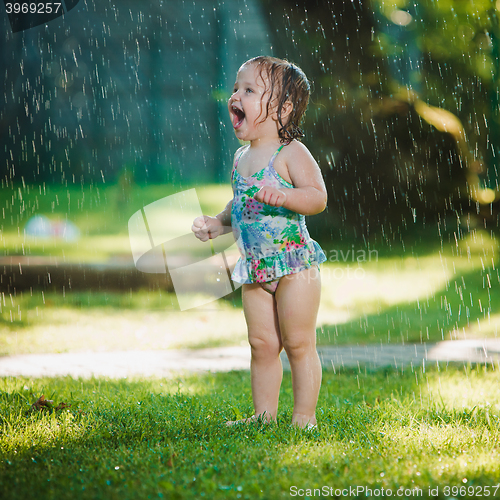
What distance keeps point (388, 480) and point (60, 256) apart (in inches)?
297

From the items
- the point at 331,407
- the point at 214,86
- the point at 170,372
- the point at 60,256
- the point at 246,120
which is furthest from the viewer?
the point at 214,86

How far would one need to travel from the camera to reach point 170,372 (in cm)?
415

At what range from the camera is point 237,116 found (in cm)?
275

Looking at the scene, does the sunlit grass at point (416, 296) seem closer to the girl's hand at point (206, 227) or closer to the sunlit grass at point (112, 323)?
the sunlit grass at point (112, 323)

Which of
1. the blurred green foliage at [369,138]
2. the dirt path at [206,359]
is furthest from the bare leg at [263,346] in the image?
the blurred green foliage at [369,138]

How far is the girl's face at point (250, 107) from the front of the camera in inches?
105

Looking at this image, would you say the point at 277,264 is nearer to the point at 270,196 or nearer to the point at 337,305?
the point at 270,196

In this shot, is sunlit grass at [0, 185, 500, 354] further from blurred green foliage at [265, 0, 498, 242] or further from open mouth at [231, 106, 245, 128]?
open mouth at [231, 106, 245, 128]

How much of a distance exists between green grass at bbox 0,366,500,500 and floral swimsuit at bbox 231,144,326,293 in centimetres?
74

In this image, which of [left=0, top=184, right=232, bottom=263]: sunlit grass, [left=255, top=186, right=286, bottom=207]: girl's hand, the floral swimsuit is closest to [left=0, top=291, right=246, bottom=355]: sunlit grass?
[left=0, top=184, right=232, bottom=263]: sunlit grass

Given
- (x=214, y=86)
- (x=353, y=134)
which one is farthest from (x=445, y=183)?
(x=214, y=86)

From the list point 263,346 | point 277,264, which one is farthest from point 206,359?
point 277,264

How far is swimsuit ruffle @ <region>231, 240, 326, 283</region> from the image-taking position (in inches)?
105

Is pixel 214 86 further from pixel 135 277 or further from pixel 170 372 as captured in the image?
pixel 170 372
